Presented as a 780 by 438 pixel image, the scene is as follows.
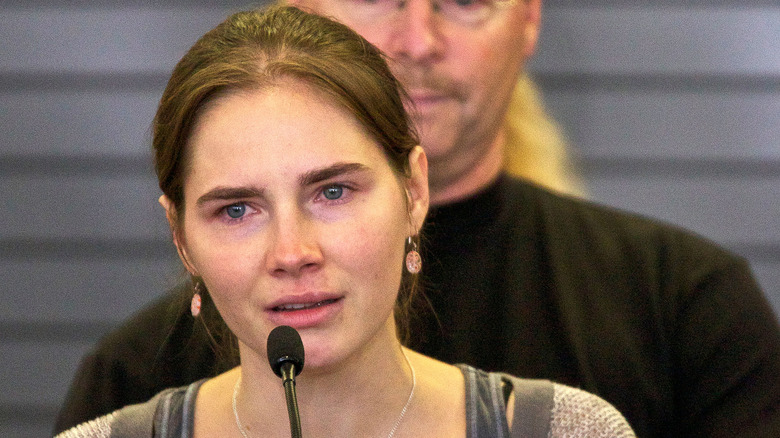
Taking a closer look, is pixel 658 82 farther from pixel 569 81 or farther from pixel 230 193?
pixel 230 193

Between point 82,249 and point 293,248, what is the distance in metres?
2.26

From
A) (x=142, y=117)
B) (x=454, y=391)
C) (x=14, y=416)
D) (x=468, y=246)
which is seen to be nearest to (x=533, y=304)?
(x=468, y=246)

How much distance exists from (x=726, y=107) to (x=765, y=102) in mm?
123

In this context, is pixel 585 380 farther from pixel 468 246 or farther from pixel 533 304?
pixel 468 246

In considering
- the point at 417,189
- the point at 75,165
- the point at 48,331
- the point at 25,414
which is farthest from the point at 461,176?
the point at 25,414

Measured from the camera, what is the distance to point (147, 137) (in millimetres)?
3004

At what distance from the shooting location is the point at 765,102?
9.98ft

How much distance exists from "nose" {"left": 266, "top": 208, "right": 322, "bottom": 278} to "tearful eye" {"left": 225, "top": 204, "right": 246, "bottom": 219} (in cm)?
5

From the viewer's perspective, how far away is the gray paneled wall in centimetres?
303

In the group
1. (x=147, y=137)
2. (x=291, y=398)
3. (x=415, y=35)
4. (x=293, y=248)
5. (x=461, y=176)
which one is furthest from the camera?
(x=147, y=137)

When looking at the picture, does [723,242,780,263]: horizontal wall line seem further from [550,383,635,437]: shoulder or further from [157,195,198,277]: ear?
[157,195,198,277]: ear

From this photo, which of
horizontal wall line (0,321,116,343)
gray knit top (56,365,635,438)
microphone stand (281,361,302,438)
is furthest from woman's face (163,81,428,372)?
horizontal wall line (0,321,116,343)

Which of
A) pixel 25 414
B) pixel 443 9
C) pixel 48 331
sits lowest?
pixel 25 414

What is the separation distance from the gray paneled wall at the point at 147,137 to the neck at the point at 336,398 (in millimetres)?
1834
